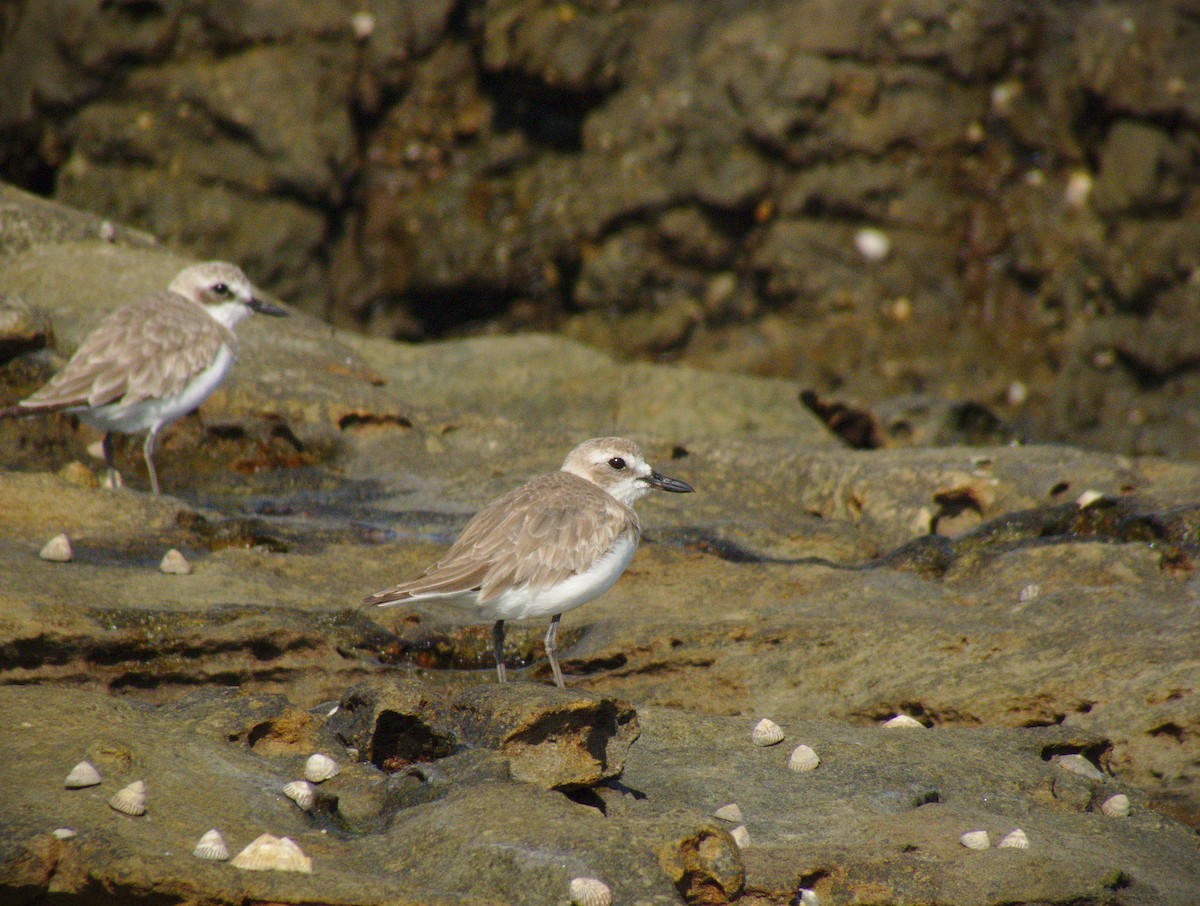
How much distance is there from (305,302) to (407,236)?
144 centimetres

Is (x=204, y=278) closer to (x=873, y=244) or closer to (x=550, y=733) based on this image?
(x=550, y=733)

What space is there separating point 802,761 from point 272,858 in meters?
2.25

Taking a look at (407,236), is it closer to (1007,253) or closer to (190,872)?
(1007,253)

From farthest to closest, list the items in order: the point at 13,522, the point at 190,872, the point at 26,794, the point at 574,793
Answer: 1. the point at 13,522
2. the point at 574,793
3. the point at 26,794
4. the point at 190,872

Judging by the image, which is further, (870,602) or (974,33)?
(974,33)

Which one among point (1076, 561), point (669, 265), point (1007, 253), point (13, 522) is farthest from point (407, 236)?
point (1076, 561)

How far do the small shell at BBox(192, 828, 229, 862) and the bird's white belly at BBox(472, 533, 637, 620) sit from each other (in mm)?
2232

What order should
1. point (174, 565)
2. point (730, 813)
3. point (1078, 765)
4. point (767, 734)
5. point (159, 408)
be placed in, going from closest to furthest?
point (730, 813) < point (767, 734) < point (1078, 765) < point (174, 565) < point (159, 408)

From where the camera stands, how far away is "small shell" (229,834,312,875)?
369cm

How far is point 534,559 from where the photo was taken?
5.98 meters

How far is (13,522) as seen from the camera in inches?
263

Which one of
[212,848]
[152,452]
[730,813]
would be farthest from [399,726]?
[152,452]

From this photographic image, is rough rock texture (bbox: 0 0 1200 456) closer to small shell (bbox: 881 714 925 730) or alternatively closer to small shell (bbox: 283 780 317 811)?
small shell (bbox: 881 714 925 730)

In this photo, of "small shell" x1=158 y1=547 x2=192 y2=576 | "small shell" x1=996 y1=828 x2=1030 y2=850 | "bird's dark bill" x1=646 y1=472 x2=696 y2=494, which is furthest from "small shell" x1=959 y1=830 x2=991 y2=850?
"small shell" x1=158 y1=547 x2=192 y2=576
